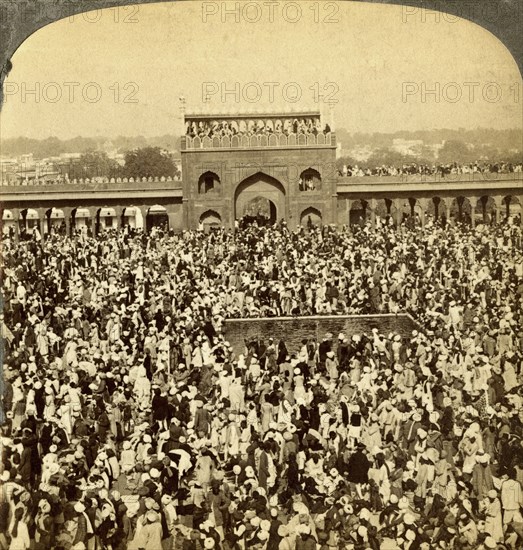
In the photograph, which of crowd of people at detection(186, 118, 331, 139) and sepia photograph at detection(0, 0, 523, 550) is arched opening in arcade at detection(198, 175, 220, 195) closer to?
sepia photograph at detection(0, 0, 523, 550)

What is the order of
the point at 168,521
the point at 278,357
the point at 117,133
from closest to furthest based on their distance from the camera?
the point at 168,521 < the point at 117,133 < the point at 278,357

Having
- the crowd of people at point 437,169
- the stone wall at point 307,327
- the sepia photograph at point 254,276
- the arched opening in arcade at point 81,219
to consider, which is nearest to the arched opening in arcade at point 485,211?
the sepia photograph at point 254,276

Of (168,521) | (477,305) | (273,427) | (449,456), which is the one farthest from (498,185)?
(168,521)

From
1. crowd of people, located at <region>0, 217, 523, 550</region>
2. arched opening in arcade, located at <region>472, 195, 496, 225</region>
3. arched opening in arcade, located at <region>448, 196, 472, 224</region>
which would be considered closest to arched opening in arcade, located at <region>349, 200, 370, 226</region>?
crowd of people, located at <region>0, 217, 523, 550</region>

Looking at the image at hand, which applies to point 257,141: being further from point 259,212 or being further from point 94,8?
point 94,8

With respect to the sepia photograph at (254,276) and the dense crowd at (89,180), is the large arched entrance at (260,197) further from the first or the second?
the dense crowd at (89,180)

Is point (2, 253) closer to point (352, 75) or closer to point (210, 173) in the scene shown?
point (210, 173)

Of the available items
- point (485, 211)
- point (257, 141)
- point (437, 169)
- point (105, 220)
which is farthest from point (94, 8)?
point (485, 211)
